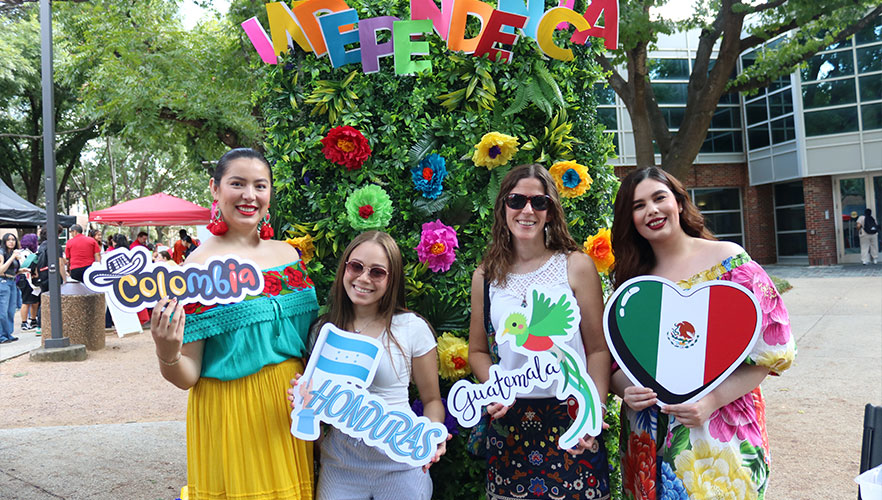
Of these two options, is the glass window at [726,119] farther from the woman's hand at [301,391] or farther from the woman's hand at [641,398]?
the woman's hand at [301,391]

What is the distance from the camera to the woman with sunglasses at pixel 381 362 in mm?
2104

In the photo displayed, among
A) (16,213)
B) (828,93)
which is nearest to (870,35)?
(828,93)

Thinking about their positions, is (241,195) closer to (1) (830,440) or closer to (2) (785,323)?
(2) (785,323)

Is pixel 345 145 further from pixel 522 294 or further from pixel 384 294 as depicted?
pixel 522 294

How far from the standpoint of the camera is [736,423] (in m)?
1.98

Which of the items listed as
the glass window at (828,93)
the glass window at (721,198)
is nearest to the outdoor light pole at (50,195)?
the glass window at (721,198)

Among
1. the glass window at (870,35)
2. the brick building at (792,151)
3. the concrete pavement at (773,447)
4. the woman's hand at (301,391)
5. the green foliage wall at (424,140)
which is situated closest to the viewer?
the woman's hand at (301,391)

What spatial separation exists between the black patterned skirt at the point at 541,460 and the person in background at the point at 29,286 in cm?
1112

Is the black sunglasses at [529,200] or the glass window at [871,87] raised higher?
the glass window at [871,87]

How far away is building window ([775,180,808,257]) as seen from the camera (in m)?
17.9

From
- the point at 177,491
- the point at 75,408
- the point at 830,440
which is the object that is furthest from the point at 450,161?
the point at 75,408

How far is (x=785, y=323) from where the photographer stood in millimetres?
1981

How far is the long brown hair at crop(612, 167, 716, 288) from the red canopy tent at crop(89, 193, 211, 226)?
10708 millimetres

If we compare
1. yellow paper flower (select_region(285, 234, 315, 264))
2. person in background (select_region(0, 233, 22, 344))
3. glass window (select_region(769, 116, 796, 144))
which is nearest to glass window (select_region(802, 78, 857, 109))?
glass window (select_region(769, 116, 796, 144))
